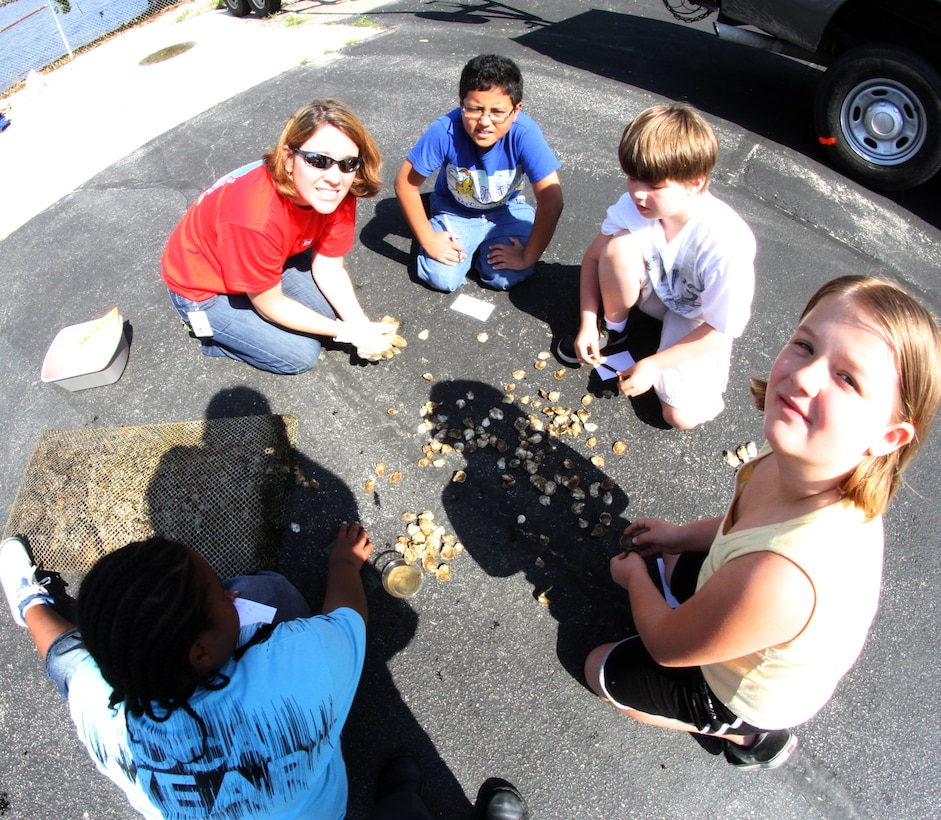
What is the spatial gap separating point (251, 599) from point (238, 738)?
0.69m

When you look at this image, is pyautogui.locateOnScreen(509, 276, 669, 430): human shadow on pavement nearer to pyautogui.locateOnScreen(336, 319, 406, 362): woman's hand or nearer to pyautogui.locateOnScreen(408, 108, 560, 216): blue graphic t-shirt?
pyautogui.locateOnScreen(408, 108, 560, 216): blue graphic t-shirt

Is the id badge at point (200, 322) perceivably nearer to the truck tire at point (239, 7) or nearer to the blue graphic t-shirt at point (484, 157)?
the blue graphic t-shirt at point (484, 157)

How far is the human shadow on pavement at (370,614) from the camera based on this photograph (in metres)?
1.97

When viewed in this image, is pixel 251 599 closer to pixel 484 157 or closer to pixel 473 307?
pixel 473 307

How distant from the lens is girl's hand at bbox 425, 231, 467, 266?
3.15m

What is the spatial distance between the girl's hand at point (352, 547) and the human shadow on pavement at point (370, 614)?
0.06 m

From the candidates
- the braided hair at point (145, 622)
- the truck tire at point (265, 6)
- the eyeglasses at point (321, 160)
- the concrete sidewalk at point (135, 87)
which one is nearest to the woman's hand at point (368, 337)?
the eyeglasses at point (321, 160)

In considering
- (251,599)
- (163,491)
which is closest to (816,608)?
(251,599)

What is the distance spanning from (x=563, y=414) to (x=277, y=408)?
135cm

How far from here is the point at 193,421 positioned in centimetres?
281

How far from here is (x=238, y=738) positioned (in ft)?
4.50

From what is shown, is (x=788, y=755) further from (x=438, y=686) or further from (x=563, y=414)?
(x=563, y=414)

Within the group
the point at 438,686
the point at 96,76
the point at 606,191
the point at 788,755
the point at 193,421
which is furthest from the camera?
the point at 96,76

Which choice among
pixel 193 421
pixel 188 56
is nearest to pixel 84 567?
pixel 193 421
